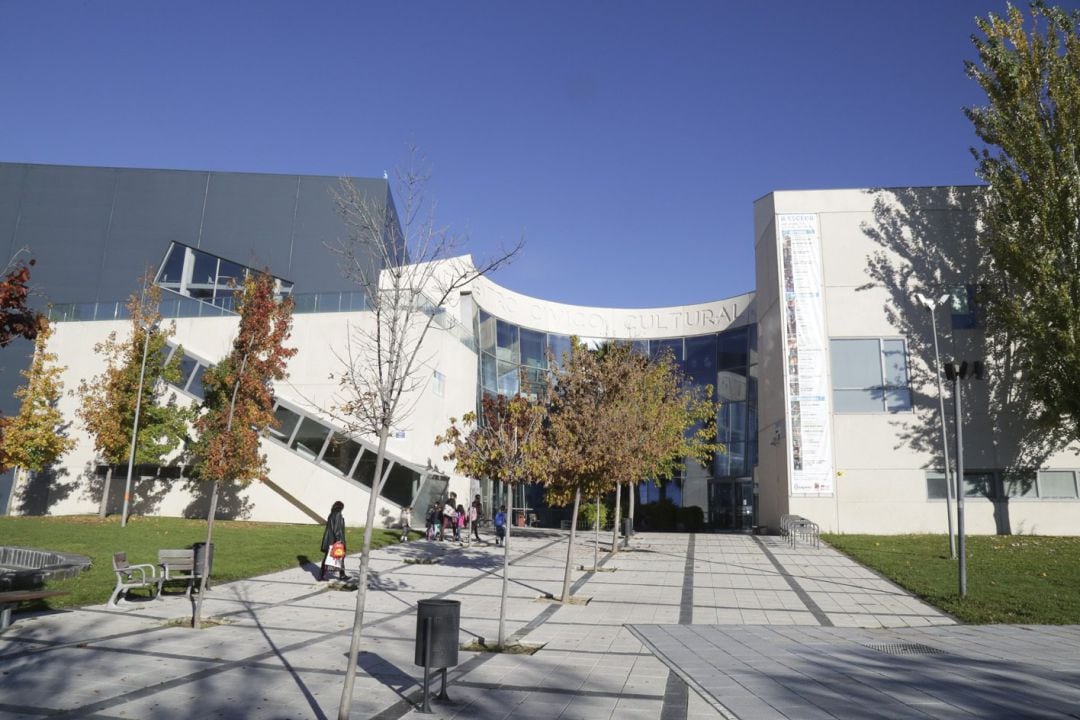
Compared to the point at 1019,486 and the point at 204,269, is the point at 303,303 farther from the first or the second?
the point at 1019,486

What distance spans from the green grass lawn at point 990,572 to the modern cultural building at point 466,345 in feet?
8.78

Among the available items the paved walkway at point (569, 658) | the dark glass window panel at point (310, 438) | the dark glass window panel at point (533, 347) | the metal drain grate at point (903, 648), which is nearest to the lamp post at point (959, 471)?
the paved walkway at point (569, 658)

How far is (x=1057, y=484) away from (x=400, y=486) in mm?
23995

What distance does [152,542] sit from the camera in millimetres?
19219

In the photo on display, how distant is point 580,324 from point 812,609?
33.9 metres

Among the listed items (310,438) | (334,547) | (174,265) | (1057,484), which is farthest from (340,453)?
(1057,484)

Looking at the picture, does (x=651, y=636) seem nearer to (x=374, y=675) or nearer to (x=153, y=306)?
(x=374, y=675)

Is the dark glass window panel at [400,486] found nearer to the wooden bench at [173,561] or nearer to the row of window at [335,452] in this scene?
the row of window at [335,452]

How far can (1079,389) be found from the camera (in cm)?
2180

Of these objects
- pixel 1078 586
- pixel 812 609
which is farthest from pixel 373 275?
pixel 1078 586

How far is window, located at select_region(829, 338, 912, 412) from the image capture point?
26094mm

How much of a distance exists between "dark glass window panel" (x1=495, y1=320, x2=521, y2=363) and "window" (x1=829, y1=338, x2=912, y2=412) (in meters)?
19.8

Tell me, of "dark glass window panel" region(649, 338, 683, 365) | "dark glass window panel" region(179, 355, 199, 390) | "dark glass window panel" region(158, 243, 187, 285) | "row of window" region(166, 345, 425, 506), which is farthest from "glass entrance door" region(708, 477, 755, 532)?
"dark glass window panel" region(158, 243, 187, 285)

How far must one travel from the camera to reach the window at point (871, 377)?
2609 centimetres
